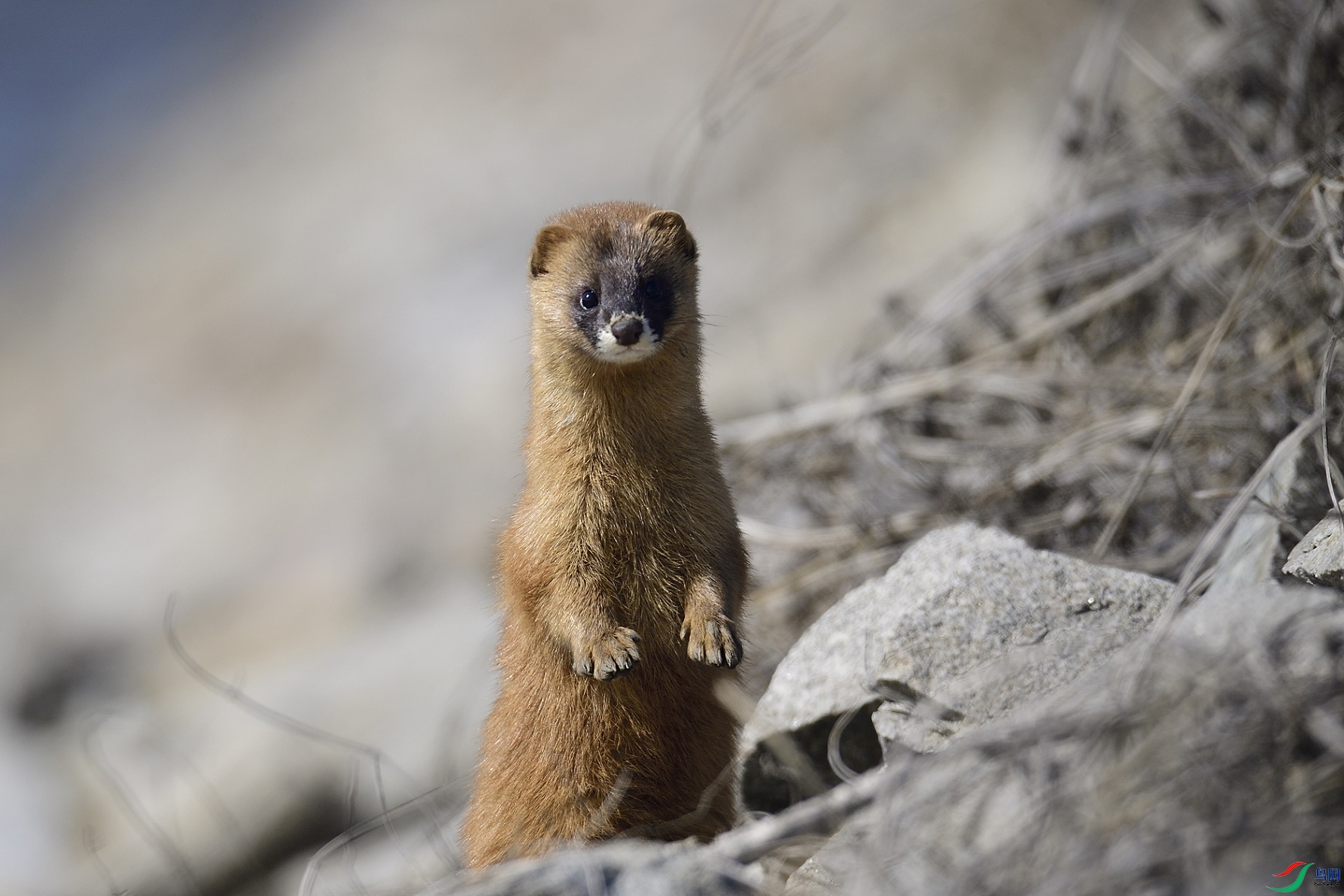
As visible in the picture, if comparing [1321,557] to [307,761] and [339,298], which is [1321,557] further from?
[339,298]

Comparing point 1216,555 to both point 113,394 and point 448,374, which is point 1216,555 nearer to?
point 448,374

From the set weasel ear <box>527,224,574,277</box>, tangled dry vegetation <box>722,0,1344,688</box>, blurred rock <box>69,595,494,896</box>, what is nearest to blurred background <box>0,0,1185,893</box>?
blurred rock <box>69,595,494,896</box>

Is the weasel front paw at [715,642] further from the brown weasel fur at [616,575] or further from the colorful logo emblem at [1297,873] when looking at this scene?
the colorful logo emblem at [1297,873]

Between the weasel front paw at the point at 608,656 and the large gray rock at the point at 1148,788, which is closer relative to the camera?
the large gray rock at the point at 1148,788

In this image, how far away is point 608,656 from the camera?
3414mm

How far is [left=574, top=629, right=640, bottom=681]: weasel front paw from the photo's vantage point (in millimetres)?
3398

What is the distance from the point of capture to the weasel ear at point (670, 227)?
3.84 meters

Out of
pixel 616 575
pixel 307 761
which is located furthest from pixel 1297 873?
pixel 307 761

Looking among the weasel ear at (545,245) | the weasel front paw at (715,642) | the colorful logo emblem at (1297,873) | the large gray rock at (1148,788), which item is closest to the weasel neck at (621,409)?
the weasel ear at (545,245)

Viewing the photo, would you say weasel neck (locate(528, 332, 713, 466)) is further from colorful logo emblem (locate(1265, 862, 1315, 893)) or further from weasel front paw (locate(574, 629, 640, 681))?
colorful logo emblem (locate(1265, 862, 1315, 893))

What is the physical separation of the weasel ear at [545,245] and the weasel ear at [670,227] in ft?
0.87

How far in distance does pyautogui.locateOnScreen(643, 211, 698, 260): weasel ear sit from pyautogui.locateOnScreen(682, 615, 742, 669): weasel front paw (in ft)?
4.17

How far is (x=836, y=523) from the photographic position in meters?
5.57

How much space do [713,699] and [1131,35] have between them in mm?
5539
